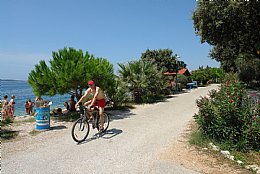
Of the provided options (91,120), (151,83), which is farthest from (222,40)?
(91,120)

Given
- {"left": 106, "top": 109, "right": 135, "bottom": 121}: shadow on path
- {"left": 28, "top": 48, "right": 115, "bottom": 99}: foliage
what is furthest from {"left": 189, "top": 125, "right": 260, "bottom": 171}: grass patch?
{"left": 28, "top": 48, "right": 115, "bottom": 99}: foliage

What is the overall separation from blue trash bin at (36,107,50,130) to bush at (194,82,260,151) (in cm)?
522

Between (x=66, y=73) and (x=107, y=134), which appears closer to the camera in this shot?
(x=107, y=134)

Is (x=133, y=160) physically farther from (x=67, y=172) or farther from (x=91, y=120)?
(x=91, y=120)

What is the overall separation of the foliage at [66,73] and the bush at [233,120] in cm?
533

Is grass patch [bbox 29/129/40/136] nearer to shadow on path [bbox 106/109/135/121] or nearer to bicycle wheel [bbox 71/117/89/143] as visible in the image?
bicycle wheel [bbox 71/117/89/143]

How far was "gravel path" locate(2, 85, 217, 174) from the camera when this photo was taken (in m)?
4.32

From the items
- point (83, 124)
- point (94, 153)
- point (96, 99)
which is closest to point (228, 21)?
point (96, 99)

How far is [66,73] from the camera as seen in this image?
9148 mm

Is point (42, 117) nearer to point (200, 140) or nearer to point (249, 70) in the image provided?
point (200, 140)

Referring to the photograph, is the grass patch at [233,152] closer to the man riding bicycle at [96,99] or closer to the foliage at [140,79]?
the man riding bicycle at [96,99]

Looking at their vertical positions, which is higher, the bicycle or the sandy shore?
the bicycle

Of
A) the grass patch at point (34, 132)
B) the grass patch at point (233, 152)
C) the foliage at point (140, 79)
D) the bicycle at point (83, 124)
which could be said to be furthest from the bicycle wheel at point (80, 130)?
the foliage at point (140, 79)

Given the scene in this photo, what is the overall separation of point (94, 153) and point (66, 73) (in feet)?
16.1
